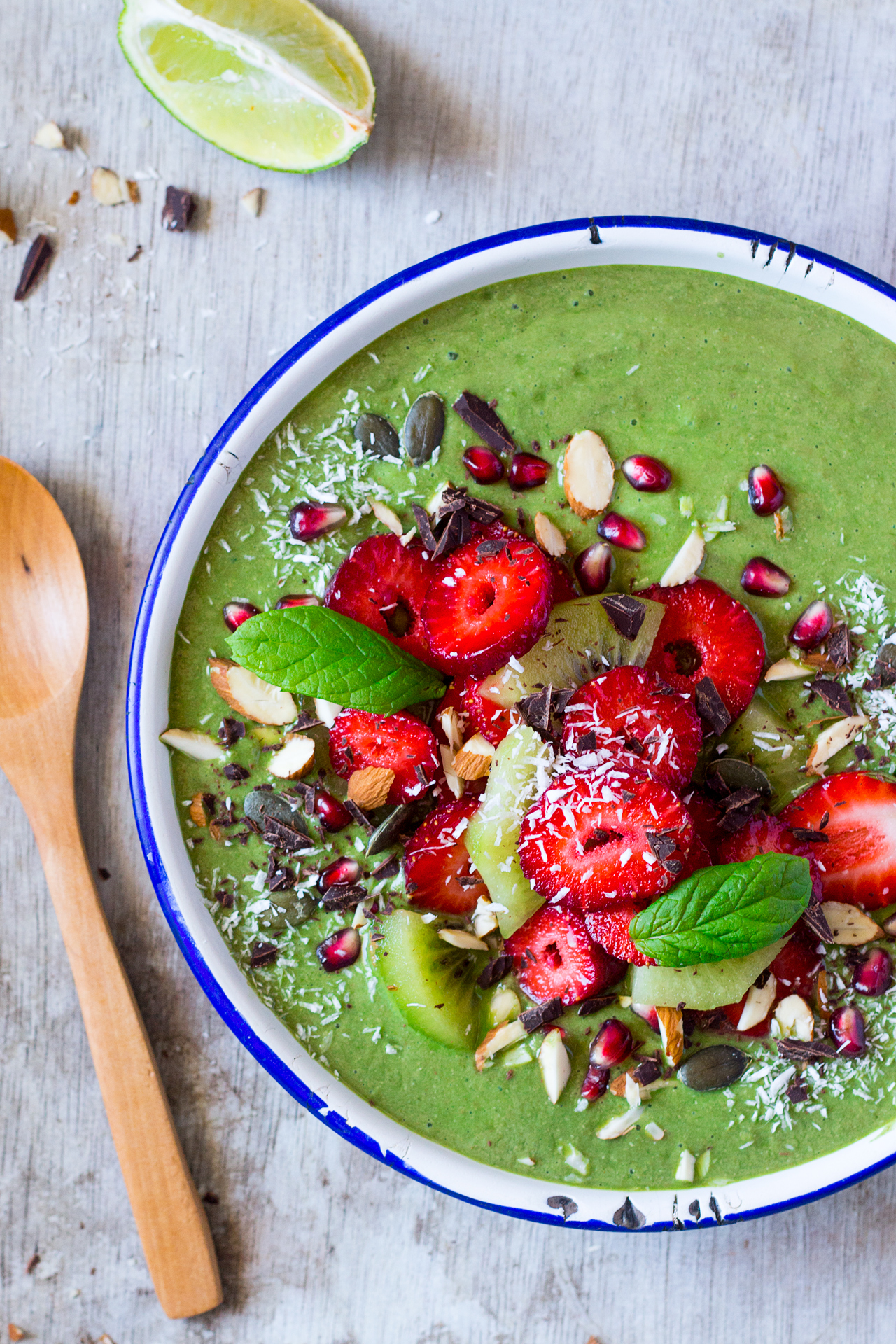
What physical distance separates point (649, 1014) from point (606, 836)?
1.31 feet

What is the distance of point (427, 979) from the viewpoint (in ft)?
4.80

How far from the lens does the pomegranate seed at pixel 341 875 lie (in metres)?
1.50

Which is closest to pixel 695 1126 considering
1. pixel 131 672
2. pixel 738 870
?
pixel 738 870

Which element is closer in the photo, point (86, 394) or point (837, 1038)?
point (837, 1038)

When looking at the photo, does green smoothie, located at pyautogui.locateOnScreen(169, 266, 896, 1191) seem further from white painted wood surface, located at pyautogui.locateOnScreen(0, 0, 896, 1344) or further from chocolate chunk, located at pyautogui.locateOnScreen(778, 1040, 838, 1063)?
white painted wood surface, located at pyautogui.locateOnScreen(0, 0, 896, 1344)

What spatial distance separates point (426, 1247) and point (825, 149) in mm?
2234

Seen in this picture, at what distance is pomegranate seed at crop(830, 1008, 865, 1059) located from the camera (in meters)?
1.51

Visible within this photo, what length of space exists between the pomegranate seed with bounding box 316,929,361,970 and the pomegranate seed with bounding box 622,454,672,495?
0.92 meters

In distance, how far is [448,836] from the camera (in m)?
1.46

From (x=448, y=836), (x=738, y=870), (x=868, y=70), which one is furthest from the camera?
(x=868, y=70)

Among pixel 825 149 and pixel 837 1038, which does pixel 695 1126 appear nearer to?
pixel 837 1038

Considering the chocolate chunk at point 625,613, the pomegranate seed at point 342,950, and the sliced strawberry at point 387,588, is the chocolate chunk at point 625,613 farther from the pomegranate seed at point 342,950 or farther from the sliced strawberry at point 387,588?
the pomegranate seed at point 342,950

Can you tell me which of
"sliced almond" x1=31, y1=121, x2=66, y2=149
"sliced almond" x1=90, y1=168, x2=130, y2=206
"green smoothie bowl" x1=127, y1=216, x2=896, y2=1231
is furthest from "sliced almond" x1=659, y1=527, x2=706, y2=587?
"sliced almond" x1=31, y1=121, x2=66, y2=149

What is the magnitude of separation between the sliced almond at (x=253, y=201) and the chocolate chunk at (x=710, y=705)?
1189mm
